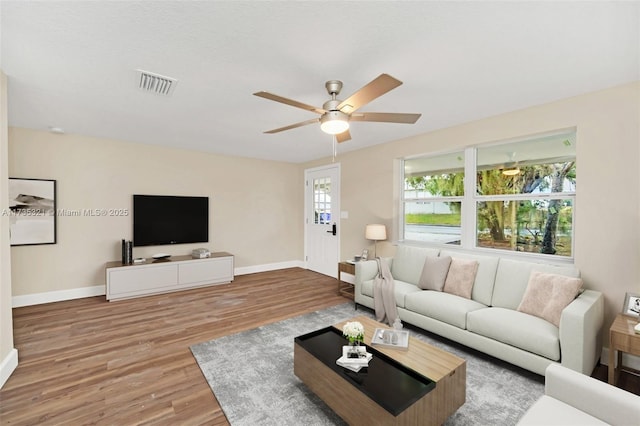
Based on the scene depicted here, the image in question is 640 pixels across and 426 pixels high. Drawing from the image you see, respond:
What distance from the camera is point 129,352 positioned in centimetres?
274

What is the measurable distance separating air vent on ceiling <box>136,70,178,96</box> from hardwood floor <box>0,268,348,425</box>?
8.14 feet

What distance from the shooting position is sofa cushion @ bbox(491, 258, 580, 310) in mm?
2770

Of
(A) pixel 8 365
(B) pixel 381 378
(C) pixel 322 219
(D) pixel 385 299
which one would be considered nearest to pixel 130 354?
(A) pixel 8 365

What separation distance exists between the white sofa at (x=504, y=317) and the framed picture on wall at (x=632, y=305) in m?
0.16

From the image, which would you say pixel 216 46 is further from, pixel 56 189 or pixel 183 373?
pixel 56 189

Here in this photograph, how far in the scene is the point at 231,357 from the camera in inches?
104

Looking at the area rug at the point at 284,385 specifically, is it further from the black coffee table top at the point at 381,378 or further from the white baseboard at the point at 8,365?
the white baseboard at the point at 8,365

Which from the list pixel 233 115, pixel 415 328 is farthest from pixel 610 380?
pixel 233 115

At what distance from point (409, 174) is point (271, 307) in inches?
113

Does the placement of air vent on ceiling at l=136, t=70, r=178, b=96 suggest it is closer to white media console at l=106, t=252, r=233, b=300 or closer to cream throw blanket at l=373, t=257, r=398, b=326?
white media console at l=106, t=252, r=233, b=300

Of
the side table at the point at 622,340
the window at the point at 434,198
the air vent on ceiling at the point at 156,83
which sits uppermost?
the air vent on ceiling at the point at 156,83

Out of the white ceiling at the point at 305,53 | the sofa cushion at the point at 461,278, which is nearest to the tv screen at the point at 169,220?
the white ceiling at the point at 305,53

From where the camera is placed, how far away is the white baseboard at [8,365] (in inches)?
87.5

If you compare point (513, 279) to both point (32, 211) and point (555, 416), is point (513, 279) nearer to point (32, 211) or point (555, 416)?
point (555, 416)
